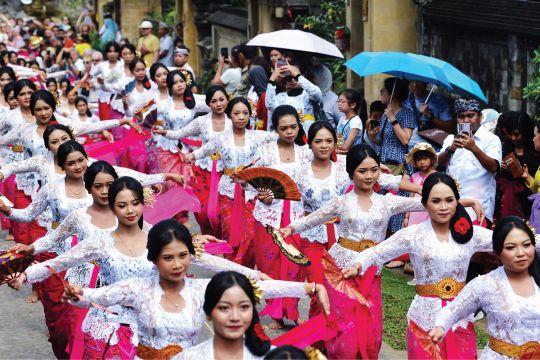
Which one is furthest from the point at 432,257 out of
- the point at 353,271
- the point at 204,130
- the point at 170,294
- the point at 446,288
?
the point at 204,130

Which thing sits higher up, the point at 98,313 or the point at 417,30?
the point at 417,30

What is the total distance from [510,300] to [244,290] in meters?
1.92

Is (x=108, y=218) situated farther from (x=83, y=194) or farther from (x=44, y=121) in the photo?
(x=44, y=121)

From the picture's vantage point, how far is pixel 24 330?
1090cm

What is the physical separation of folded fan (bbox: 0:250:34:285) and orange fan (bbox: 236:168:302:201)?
2483 mm

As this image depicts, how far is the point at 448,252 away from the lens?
8.05m

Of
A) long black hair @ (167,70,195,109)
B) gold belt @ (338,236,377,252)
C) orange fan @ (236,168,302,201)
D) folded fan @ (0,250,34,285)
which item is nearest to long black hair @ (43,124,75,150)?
orange fan @ (236,168,302,201)

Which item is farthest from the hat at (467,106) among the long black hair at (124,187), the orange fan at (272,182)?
the long black hair at (124,187)

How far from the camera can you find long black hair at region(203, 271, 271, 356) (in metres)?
5.97

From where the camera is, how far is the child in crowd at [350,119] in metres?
13.1

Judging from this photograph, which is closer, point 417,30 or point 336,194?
→ point 336,194

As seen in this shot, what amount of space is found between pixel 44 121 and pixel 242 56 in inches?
212

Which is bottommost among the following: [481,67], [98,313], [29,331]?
[29,331]

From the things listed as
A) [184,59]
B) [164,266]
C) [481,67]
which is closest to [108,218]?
[164,266]
